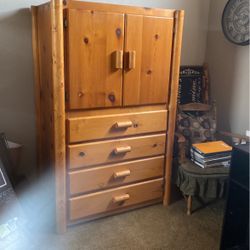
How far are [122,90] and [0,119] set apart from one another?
97 centimetres

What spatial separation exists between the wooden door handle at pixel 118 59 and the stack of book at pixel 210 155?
0.91m

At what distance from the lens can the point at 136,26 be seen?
1.86 m

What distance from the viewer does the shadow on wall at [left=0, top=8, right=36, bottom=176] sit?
6.77 ft

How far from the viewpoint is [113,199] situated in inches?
83.2

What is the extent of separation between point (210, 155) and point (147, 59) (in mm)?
862

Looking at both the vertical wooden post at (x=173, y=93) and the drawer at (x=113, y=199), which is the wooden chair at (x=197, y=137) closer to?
the vertical wooden post at (x=173, y=93)

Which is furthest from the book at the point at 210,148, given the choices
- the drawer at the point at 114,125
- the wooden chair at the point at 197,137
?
the drawer at the point at 114,125

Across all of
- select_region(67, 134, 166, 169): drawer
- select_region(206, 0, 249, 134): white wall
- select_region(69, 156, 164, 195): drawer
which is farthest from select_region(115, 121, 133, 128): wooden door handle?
select_region(206, 0, 249, 134): white wall

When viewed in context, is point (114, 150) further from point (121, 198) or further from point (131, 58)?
point (131, 58)

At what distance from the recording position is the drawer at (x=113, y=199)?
2.01 m

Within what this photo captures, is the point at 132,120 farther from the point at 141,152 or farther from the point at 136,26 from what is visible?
the point at 136,26

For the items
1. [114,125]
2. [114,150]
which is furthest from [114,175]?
[114,125]

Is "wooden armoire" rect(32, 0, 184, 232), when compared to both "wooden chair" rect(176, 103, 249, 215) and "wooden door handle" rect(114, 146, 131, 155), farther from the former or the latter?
"wooden chair" rect(176, 103, 249, 215)

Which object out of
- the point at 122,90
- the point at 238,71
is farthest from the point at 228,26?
the point at 122,90
